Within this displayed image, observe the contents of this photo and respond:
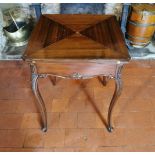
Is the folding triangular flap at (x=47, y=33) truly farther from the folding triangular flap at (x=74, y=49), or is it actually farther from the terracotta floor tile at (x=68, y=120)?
the terracotta floor tile at (x=68, y=120)

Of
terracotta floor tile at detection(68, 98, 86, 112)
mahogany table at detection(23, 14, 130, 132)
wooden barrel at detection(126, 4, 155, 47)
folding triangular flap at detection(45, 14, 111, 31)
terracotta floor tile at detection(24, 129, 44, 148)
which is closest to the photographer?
mahogany table at detection(23, 14, 130, 132)

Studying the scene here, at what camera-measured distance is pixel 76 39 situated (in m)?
1.03

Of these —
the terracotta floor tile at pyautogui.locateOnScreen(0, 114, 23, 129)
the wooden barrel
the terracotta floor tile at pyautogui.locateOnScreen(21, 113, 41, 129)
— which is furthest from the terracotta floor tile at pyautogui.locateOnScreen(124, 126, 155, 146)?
the wooden barrel

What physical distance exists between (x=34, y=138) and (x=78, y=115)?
1.08ft

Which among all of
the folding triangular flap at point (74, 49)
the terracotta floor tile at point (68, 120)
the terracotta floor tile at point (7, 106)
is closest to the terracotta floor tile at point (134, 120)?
the terracotta floor tile at point (68, 120)

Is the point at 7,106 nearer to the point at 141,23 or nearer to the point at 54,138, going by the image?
the point at 54,138

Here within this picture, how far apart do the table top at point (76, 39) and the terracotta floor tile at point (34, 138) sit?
1.92 feet

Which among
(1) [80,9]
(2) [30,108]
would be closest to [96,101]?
(2) [30,108]

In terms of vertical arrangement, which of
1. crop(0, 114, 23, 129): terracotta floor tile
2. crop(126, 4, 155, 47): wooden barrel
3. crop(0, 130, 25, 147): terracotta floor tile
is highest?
crop(126, 4, 155, 47): wooden barrel

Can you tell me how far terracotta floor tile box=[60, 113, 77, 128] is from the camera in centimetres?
133

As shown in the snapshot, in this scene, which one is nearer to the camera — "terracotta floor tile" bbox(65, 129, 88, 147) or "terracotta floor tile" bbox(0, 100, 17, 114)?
"terracotta floor tile" bbox(65, 129, 88, 147)

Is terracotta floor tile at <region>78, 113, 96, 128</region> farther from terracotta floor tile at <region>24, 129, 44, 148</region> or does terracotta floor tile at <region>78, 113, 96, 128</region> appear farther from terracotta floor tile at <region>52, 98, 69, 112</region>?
terracotta floor tile at <region>24, 129, 44, 148</region>

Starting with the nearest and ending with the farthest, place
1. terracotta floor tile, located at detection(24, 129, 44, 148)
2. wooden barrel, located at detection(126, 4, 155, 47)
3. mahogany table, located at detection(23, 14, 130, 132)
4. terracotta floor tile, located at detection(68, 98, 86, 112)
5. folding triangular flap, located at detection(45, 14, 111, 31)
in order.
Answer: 1. mahogany table, located at detection(23, 14, 130, 132)
2. folding triangular flap, located at detection(45, 14, 111, 31)
3. terracotta floor tile, located at detection(24, 129, 44, 148)
4. terracotta floor tile, located at detection(68, 98, 86, 112)
5. wooden barrel, located at detection(126, 4, 155, 47)

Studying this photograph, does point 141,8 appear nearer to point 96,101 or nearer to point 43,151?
point 96,101
